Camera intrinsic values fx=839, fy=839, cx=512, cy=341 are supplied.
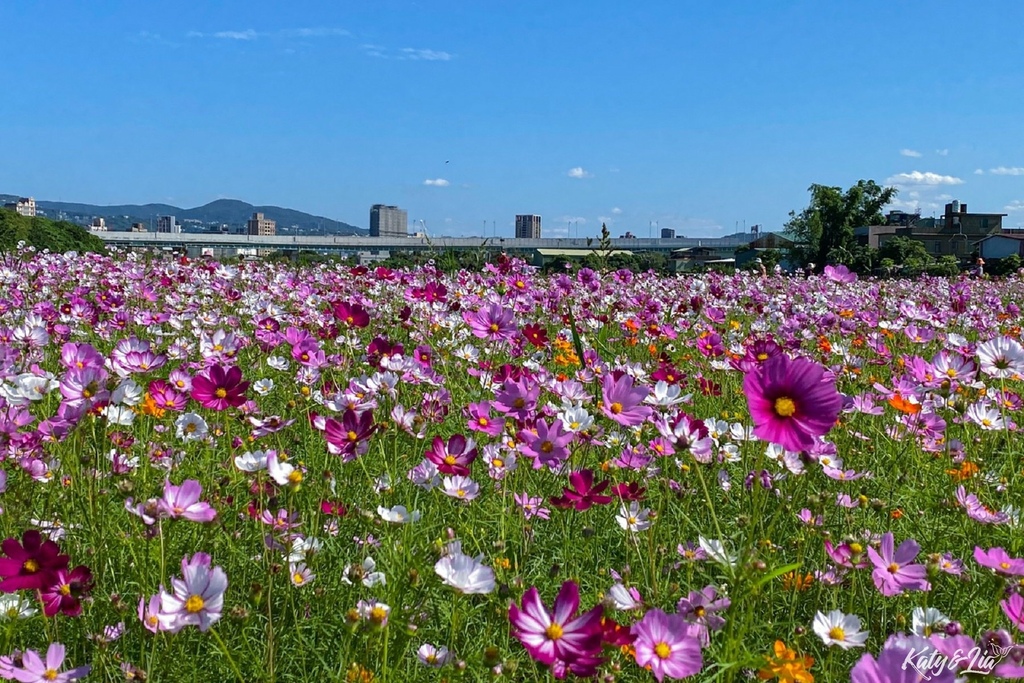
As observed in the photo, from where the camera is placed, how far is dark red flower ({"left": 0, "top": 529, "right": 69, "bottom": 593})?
1161 millimetres

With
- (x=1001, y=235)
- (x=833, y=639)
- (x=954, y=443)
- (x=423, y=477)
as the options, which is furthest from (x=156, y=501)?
(x=1001, y=235)

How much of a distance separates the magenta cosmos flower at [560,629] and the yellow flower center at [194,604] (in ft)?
1.33

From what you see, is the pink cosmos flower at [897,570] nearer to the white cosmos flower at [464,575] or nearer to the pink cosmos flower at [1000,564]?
the pink cosmos flower at [1000,564]

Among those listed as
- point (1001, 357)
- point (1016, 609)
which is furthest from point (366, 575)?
point (1001, 357)

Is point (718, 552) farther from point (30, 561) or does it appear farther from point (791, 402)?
point (30, 561)

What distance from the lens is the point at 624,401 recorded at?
1.72 meters

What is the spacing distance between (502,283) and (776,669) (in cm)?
→ 329

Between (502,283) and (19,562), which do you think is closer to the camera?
(19,562)

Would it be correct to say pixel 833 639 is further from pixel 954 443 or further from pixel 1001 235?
pixel 1001 235

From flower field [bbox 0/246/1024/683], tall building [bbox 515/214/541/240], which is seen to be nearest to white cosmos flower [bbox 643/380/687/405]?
flower field [bbox 0/246/1024/683]

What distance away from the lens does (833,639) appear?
1.26 metres

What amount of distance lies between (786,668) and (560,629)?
351mm

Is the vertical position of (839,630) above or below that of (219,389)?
below

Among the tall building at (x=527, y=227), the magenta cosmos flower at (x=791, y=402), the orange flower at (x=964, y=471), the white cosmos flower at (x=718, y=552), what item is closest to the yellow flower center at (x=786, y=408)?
the magenta cosmos flower at (x=791, y=402)
